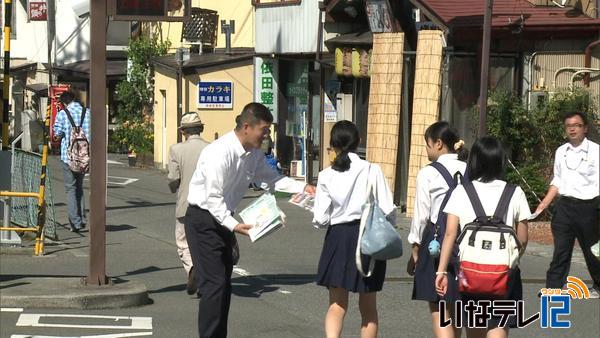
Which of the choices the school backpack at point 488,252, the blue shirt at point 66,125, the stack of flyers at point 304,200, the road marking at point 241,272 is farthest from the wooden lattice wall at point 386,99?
the school backpack at point 488,252

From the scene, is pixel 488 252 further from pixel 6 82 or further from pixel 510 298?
pixel 6 82

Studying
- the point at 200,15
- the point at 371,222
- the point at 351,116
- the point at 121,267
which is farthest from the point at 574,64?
the point at 200,15

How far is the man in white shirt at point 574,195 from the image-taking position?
9.65 meters

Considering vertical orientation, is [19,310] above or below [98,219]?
below

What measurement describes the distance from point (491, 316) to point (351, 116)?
51.1 feet

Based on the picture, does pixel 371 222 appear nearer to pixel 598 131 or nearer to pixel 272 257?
pixel 272 257

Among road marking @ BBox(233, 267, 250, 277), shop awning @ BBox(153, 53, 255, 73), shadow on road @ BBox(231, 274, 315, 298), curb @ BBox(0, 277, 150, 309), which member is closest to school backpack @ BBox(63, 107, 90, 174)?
road marking @ BBox(233, 267, 250, 277)

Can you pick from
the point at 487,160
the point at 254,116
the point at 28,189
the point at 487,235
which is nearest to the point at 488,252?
the point at 487,235

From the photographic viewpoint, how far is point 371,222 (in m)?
7.24

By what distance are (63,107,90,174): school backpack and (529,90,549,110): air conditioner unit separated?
7.05 meters

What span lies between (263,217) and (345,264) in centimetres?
69

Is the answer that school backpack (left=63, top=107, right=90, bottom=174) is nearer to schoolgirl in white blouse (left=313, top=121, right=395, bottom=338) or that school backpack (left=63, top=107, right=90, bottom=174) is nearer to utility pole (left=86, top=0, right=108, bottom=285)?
utility pole (left=86, top=0, right=108, bottom=285)

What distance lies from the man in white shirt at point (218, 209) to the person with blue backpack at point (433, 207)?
1.32m

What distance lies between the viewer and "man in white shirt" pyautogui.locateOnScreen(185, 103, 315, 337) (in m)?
7.76
